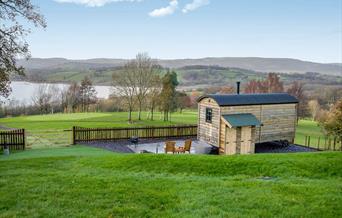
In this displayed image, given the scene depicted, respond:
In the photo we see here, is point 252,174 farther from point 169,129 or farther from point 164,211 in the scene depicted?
point 169,129

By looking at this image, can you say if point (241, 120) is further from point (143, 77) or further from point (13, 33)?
point (143, 77)

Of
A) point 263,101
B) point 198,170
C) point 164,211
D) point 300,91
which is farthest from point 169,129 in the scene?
point 300,91

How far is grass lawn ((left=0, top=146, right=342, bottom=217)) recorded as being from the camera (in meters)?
5.59

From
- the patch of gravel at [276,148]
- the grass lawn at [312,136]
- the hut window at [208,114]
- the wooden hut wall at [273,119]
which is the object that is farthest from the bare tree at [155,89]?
the wooden hut wall at [273,119]

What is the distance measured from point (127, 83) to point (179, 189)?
29.0 m

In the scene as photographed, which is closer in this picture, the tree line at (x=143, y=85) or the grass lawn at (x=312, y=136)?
the grass lawn at (x=312, y=136)

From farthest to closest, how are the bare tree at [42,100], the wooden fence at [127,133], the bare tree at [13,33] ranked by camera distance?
1. the bare tree at [42,100]
2. the wooden fence at [127,133]
3. the bare tree at [13,33]

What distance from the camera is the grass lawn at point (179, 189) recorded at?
18.3 feet

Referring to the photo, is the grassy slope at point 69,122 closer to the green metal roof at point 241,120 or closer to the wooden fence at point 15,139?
the wooden fence at point 15,139

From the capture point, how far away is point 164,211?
18.4ft

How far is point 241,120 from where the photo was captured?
58.6 feet

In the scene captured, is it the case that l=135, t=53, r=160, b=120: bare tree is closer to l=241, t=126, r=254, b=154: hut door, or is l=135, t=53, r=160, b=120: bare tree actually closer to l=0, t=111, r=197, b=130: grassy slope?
l=0, t=111, r=197, b=130: grassy slope

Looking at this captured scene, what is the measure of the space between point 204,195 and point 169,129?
53.2 feet

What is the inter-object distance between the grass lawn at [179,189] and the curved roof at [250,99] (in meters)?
7.90
